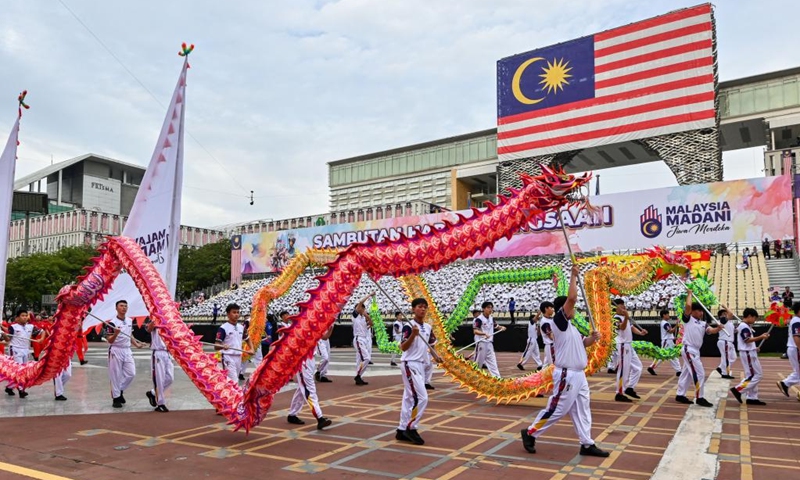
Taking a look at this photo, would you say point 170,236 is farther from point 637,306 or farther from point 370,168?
point 370,168

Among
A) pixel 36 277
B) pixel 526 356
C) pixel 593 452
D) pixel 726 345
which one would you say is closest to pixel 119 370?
pixel 593 452

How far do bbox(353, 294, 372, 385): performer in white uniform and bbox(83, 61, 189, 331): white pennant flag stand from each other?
4180 millimetres

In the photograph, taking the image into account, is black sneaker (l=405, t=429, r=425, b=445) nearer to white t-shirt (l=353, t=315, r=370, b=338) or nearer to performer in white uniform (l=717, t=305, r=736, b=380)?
white t-shirt (l=353, t=315, r=370, b=338)

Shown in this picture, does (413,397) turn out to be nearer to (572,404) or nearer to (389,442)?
(389,442)

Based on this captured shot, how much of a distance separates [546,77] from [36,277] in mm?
37728

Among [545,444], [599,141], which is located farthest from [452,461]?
[599,141]

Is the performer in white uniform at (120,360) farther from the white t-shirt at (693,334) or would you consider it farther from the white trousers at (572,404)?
the white t-shirt at (693,334)

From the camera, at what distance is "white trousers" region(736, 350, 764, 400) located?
8.88 metres

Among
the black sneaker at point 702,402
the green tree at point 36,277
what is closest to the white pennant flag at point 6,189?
the black sneaker at point 702,402

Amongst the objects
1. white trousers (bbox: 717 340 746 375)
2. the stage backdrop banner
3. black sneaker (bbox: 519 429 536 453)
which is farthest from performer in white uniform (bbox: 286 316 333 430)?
the stage backdrop banner

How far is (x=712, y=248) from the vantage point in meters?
30.4

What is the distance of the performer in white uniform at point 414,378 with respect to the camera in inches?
259

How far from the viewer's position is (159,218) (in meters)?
9.80

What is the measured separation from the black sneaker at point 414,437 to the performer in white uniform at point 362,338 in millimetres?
5682
